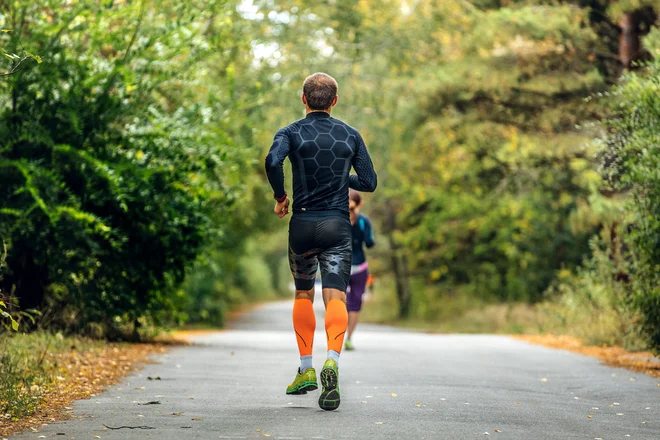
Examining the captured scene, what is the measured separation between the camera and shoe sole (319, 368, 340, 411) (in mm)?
6934

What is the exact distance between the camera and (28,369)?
8.54 m

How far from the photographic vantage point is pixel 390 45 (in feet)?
89.8

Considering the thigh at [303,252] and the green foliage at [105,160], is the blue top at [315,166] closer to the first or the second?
the thigh at [303,252]

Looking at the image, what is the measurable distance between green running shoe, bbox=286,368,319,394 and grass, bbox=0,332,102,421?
1731 mm

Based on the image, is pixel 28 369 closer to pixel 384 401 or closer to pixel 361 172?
pixel 384 401

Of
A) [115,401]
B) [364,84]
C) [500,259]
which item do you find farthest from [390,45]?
[115,401]

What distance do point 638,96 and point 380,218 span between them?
26951 mm

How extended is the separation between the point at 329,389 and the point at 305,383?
1.71 ft

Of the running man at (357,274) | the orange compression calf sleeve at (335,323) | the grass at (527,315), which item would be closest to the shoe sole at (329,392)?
the orange compression calf sleeve at (335,323)

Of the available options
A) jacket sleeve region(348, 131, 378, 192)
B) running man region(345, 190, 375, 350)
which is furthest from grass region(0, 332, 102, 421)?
running man region(345, 190, 375, 350)

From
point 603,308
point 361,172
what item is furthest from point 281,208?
point 603,308

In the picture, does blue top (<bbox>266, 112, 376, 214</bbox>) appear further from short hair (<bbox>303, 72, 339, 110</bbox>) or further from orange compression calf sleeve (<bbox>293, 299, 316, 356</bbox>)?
orange compression calf sleeve (<bbox>293, 299, 316, 356</bbox>)

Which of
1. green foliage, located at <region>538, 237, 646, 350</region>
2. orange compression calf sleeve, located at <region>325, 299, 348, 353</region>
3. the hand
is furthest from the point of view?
green foliage, located at <region>538, 237, 646, 350</region>

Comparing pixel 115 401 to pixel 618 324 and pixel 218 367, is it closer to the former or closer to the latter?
pixel 218 367
